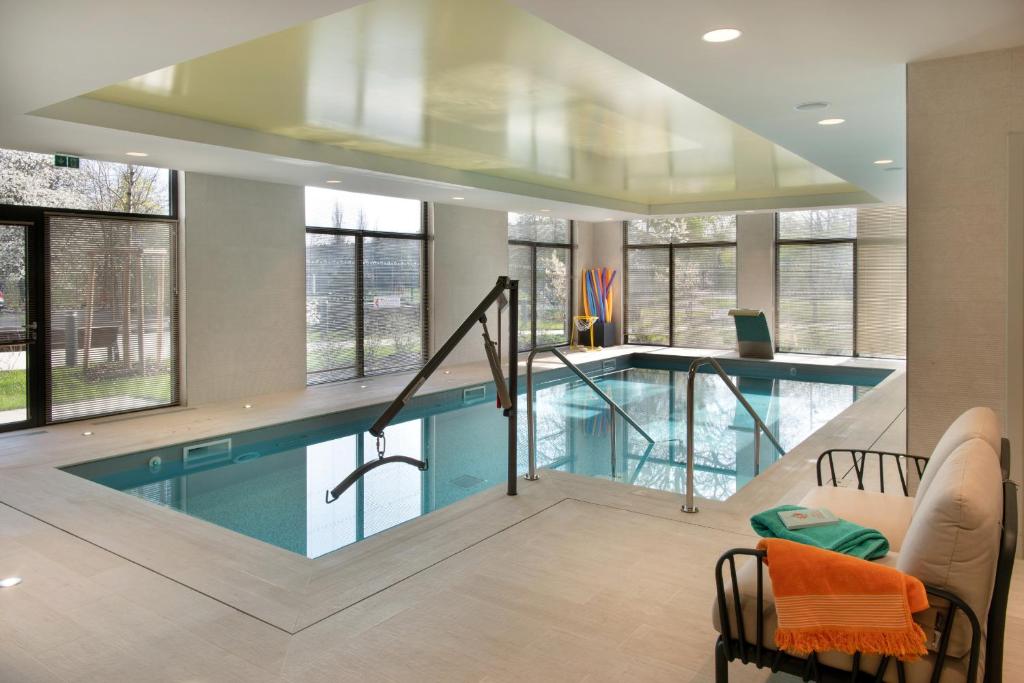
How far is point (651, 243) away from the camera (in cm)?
1456

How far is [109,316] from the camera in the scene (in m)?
7.39

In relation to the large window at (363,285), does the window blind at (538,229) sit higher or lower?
higher

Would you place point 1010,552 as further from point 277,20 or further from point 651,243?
point 651,243

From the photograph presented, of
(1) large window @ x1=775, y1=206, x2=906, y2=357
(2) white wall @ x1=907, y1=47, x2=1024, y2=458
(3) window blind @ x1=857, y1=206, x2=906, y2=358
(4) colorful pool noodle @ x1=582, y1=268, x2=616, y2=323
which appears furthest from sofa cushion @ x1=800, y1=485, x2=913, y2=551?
(4) colorful pool noodle @ x1=582, y1=268, x2=616, y2=323

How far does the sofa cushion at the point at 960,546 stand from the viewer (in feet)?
6.15

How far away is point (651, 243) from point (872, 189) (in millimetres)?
5388

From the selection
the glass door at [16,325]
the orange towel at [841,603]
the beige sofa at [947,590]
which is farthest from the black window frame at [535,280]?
the orange towel at [841,603]

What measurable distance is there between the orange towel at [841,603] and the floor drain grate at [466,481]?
13.6 feet

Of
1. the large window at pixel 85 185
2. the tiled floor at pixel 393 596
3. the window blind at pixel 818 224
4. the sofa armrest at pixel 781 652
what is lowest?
the tiled floor at pixel 393 596

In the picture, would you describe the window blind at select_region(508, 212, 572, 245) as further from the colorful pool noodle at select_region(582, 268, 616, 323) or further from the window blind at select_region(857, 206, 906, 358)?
the window blind at select_region(857, 206, 906, 358)

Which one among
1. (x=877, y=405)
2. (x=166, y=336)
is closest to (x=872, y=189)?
(x=877, y=405)

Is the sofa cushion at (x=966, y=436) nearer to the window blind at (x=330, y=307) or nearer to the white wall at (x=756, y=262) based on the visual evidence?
the window blind at (x=330, y=307)

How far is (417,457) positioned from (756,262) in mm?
8522

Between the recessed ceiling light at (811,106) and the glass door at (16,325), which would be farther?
the glass door at (16,325)
